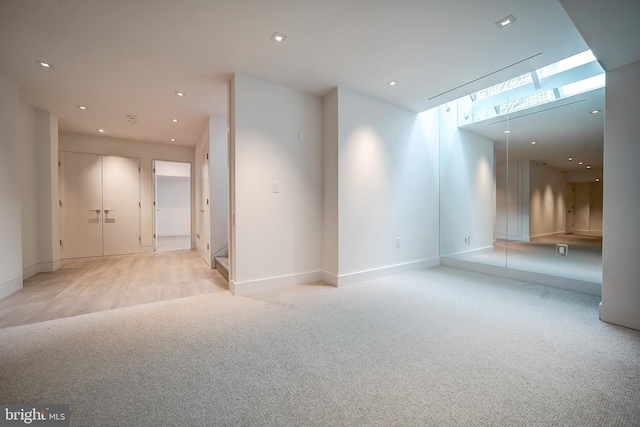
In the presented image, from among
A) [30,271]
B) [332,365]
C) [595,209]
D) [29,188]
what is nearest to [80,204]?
[29,188]

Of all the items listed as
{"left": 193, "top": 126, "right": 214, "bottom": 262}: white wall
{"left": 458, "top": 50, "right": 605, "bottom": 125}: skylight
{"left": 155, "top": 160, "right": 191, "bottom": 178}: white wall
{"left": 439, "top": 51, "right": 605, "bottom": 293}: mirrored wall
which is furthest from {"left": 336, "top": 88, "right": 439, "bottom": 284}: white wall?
{"left": 155, "top": 160, "right": 191, "bottom": 178}: white wall

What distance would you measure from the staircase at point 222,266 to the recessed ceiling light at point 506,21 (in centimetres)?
427

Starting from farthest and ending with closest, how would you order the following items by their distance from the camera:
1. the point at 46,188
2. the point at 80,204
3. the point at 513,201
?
the point at 80,204, the point at 46,188, the point at 513,201

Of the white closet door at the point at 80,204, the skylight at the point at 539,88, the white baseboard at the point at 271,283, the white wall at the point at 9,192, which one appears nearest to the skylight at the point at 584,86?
the skylight at the point at 539,88

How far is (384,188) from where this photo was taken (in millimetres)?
3926

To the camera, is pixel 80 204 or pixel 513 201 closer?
pixel 513 201

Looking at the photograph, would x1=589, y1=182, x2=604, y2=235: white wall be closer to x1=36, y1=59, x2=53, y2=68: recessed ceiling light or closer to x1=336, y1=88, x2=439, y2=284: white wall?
x1=336, y1=88, x2=439, y2=284: white wall

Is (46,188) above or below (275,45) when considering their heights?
below

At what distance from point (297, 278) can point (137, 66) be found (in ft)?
10.7

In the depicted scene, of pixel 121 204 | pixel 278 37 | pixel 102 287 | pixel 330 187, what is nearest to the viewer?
pixel 278 37

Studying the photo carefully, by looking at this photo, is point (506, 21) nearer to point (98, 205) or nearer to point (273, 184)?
point (273, 184)

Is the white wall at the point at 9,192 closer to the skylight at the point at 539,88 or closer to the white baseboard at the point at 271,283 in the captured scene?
the white baseboard at the point at 271,283

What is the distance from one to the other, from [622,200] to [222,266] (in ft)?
16.1

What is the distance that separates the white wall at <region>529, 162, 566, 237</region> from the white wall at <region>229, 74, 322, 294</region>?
11.3ft
